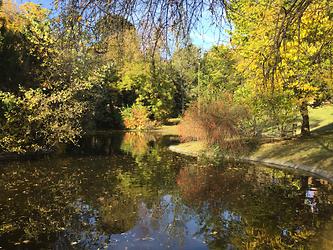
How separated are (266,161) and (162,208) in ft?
30.6

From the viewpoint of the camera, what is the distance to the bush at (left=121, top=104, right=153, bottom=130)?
149ft

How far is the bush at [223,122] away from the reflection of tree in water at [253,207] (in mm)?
4749

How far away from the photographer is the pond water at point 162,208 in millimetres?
8047

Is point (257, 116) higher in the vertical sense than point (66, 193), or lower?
higher

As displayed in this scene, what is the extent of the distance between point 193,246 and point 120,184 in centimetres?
640

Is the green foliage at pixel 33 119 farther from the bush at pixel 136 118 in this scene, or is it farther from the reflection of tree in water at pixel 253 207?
the bush at pixel 136 118

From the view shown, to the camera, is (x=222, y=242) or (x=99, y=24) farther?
(x=222, y=242)

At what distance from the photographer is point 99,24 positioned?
3402 mm

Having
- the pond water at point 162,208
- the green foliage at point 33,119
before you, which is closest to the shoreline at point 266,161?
the pond water at point 162,208

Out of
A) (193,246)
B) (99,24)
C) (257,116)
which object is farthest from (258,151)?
(99,24)

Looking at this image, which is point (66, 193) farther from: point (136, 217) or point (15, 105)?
point (15, 105)

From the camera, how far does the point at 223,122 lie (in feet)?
68.1

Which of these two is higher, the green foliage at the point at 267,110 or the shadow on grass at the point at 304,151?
the green foliage at the point at 267,110

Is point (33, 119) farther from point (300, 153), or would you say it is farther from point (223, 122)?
point (300, 153)
